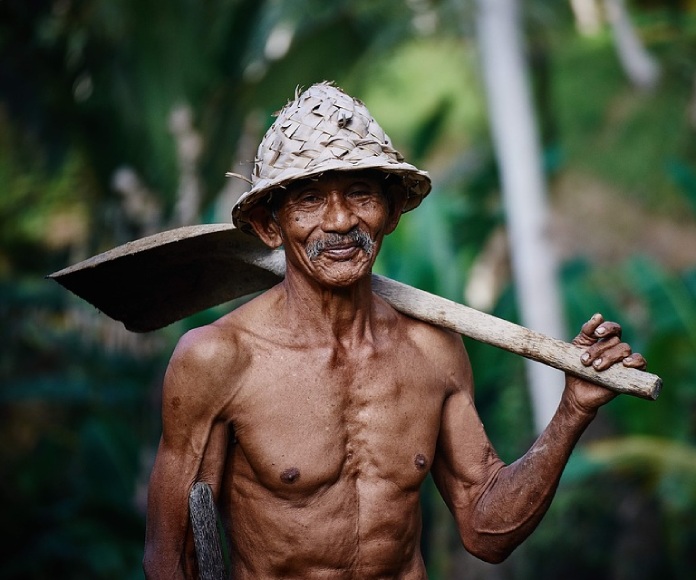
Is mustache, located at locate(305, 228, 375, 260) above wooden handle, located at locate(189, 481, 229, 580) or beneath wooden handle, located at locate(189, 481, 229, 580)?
above

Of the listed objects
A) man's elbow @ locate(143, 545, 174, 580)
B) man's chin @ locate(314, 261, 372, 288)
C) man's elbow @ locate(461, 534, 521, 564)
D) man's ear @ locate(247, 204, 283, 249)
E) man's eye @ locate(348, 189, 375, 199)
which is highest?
man's eye @ locate(348, 189, 375, 199)

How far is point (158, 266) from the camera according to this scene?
3289 mm

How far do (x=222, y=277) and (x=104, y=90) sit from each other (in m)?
5.98

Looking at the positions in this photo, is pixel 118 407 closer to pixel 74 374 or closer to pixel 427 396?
pixel 74 374

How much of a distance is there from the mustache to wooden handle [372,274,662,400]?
31 centimetres

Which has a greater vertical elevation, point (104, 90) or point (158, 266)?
point (104, 90)

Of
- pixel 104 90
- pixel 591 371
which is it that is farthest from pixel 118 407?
pixel 591 371

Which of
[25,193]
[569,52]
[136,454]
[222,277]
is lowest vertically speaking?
[136,454]

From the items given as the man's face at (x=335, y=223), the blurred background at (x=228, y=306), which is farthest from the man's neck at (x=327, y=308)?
the blurred background at (x=228, y=306)

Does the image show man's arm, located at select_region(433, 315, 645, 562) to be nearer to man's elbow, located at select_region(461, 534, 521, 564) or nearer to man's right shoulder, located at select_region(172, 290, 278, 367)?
man's elbow, located at select_region(461, 534, 521, 564)

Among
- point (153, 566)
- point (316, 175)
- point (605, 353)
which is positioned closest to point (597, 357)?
point (605, 353)

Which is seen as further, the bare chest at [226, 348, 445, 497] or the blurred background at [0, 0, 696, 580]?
the blurred background at [0, 0, 696, 580]

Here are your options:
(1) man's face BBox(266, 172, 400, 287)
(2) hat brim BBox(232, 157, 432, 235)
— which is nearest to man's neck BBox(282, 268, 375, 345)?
(1) man's face BBox(266, 172, 400, 287)

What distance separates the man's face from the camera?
291 centimetres
